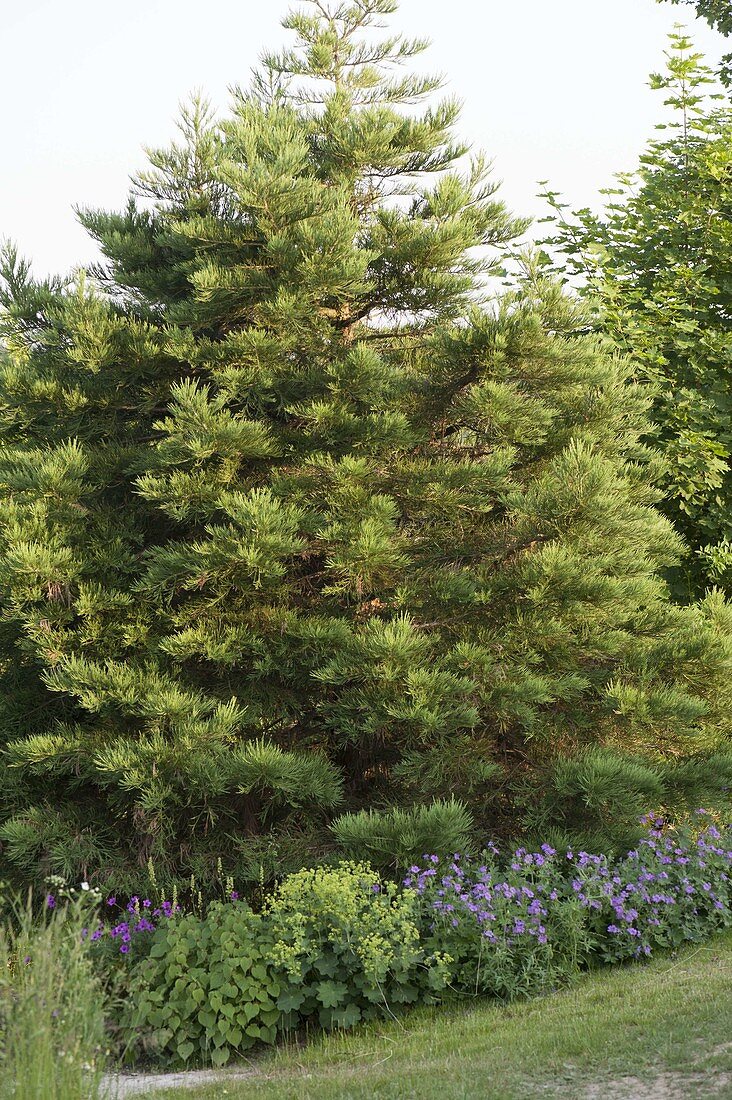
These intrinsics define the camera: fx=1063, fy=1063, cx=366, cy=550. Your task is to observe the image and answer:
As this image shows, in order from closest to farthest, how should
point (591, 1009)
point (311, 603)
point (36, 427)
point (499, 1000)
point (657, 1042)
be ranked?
point (657, 1042)
point (591, 1009)
point (499, 1000)
point (311, 603)
point (36, 427)

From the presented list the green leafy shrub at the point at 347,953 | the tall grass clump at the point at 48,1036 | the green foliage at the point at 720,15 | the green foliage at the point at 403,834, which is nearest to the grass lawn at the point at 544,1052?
the green leafy shrub at the point at 347,953

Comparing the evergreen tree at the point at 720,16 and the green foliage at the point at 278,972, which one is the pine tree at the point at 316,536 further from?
the evergreen tree at the point at 720,16

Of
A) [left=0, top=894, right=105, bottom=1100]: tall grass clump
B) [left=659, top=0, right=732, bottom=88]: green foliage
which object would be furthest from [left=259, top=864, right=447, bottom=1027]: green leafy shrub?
[left=659, top=0, right=732, bottom=88]: green foliage

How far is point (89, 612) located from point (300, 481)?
1489 mm

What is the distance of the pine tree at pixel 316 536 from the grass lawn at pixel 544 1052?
1074 mm

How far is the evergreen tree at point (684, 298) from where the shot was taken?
8711 millimetres

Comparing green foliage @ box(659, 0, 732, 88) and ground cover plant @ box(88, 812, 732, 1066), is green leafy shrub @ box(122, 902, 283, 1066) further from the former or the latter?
green foliage @ box(659, 0, 732, 88)

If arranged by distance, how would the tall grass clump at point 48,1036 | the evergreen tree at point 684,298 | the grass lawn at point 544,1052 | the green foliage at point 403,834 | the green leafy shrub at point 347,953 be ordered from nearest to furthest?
1. the tall grass clump at point 48,1036
2. the grass lawn at point 544,1052
3. the green leafy shrub at point 347,953
4. the green foliage at point 403,834
5. the evergreen tree at point 684,298

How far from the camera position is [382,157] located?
7113 millimetres

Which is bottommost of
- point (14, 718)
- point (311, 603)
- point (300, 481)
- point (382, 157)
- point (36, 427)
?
point (14, 718)

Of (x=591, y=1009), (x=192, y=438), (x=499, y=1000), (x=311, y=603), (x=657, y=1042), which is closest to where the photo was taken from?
(x=657, y=1042)

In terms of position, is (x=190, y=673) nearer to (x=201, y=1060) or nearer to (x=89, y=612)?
(x=89, y=612)

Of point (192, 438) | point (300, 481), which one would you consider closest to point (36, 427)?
point (192, 438)

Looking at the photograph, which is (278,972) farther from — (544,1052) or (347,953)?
(544,1052)
